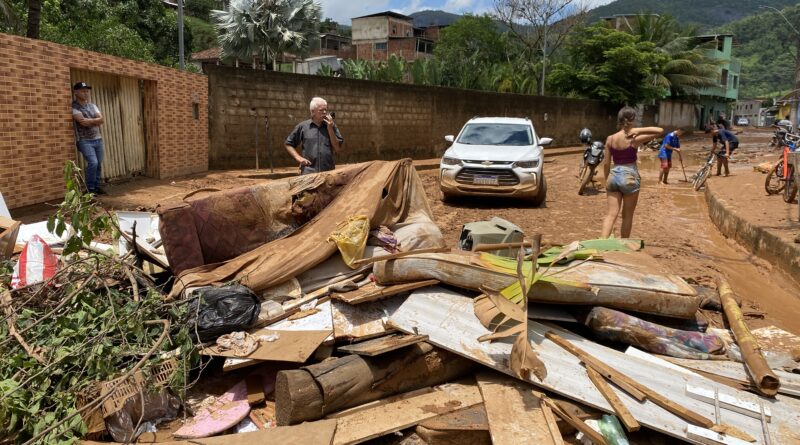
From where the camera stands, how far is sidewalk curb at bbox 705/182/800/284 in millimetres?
6465

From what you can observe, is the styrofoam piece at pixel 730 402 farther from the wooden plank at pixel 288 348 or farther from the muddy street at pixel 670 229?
the wooden plank at pixel 288 348

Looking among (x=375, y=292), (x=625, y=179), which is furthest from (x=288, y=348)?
(x=625, y=179)

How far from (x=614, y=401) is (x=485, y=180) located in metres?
6.92

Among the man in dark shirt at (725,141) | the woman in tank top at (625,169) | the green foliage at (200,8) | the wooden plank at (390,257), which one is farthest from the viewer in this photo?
the green foliage at (200,8)

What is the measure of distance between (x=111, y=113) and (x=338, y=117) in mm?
7481

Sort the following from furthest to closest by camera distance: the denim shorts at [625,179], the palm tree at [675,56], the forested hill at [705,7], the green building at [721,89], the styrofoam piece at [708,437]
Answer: the forested hill at [705,7]
the green building at [721,89]
the palm tree at [675,56]
the denim shorts at [625,179]
the styrofoam piece at [708,437]

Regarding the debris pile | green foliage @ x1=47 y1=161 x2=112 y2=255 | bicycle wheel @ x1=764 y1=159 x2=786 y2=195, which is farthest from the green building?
green foliage @ x1=47 y1=161 x2=112 y2=255

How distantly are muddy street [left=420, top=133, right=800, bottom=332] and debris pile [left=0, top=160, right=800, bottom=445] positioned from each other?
5.42 ft

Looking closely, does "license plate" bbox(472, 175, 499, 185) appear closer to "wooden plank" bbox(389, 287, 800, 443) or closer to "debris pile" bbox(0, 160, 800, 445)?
"debris pile" bbox(0, 160, 800, 445)

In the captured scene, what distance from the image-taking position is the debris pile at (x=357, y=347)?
9.95 ft

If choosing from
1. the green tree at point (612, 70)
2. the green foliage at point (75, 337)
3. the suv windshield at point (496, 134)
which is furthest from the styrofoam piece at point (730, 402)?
the green tree at point (612, 70)

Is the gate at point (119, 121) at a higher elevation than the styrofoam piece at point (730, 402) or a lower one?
higher

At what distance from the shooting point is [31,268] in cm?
413

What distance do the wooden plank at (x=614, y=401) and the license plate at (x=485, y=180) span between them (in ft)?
21.7
